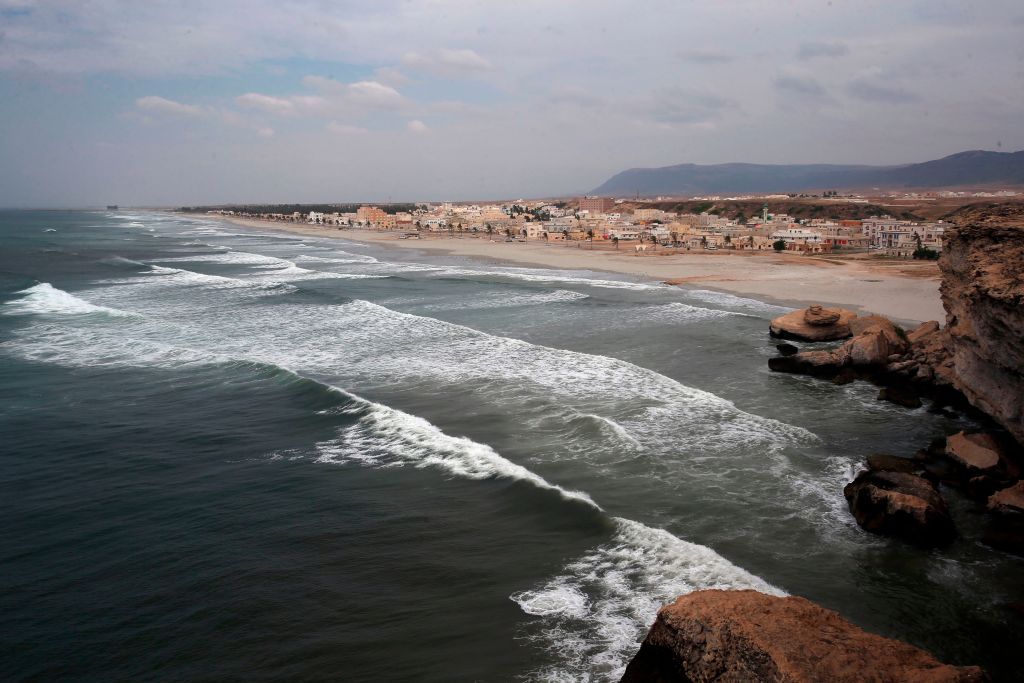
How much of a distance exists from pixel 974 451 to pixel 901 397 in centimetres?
507

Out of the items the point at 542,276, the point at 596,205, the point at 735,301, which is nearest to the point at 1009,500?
the point at 735,301

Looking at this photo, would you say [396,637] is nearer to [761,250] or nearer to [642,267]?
[642,267]

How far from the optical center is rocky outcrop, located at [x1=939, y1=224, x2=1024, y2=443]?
41.0 ft

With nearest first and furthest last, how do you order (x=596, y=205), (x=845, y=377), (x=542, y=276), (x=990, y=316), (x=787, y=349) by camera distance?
(x=990, y=316), (x=845, y=377), (x=787, y=349), (x=542, y=276), (x=596, y=205)

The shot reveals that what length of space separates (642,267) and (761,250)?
1948 cm

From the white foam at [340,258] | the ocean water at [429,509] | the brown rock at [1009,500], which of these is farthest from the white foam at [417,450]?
the white foam at [340,258]

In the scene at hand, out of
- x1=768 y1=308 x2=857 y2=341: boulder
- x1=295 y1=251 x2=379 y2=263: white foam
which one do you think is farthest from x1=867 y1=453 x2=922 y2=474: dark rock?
x1=295 y1=251 x2=379 y2=263: white foam

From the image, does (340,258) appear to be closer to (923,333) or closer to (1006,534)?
(923,333)

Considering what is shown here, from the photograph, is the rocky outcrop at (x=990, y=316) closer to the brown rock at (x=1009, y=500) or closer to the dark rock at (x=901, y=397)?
the dark rock at (x=901, y=397)

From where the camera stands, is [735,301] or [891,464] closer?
[891,464]

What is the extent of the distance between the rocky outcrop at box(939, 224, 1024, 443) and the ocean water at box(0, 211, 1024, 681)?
179 centimetres

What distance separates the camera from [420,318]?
30.6m

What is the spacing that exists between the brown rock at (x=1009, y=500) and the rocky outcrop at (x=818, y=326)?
44.9ft

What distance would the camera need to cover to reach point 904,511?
35.4ft
